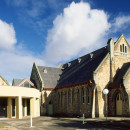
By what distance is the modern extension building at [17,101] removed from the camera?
30.3m

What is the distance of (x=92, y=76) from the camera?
98.4ft

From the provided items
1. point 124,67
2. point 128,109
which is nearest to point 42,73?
point 124,67

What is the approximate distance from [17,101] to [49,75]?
1393cm

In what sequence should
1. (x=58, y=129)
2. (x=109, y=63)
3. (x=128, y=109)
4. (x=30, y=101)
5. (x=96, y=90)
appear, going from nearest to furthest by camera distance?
(x=58, y=129)
(x=128, y=109)
(x=96, y=90)
(x=109, y=63)
(x=30, y=101)

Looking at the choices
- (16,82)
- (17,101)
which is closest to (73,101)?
(17,101)

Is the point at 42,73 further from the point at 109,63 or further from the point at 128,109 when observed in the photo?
the point at 128,109

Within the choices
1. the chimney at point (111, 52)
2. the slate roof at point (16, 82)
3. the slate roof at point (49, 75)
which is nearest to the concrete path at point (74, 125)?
the chimney at point (111, 52)

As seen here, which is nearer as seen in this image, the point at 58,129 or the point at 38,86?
the point at 58,129

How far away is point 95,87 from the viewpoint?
29.4m

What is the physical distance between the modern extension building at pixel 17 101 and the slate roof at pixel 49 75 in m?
5.45

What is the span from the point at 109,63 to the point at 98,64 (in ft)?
5.70

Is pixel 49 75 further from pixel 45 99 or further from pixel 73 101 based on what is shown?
pixel 73 101

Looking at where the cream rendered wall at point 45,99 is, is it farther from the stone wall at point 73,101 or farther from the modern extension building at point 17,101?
the modern extension building at point 17,101

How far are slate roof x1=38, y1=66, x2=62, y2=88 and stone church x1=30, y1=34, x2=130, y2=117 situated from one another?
0.23 m
